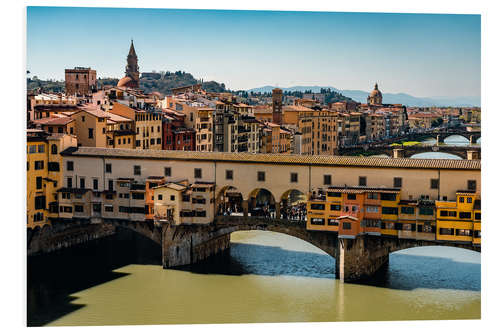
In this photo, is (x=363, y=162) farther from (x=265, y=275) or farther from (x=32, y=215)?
(x=32, y=215)

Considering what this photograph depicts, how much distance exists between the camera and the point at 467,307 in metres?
15.2

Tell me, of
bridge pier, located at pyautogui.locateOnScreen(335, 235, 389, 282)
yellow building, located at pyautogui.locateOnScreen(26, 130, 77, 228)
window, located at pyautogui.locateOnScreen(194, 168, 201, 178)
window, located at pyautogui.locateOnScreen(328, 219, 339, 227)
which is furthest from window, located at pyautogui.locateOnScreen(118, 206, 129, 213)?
bridge pier, located at pyautogui.locateOnScreen(335, 235, 389, 282)

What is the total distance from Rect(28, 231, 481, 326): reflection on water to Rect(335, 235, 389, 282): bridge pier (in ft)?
0.87

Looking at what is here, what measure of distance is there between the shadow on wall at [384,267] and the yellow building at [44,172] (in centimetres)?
376

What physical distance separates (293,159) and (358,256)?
8.75 ft

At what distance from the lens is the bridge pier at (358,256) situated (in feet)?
55.1

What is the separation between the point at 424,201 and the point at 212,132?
1445cm

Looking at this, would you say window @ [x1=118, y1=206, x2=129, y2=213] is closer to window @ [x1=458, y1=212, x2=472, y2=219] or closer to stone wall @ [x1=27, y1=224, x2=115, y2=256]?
stone wall @ [x1=27, y1=224, x2=115, y2=256]

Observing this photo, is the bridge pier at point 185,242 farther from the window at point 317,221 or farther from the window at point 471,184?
the window at point 471,184

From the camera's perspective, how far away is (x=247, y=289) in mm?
16594

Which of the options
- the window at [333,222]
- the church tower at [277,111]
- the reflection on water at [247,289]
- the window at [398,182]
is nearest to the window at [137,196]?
the reflection on water at [247,289]

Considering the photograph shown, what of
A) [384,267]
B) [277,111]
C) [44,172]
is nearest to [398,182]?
[384,267]

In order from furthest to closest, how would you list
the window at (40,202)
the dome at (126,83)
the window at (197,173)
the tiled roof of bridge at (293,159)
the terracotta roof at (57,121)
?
the dome at (126,83)
the terracotta roof at (57,121)
the window at (40,202)
the window at (197,173)
the tiled roof of bridge at (293,159)

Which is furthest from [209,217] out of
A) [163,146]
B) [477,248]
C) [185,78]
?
[185,78]
